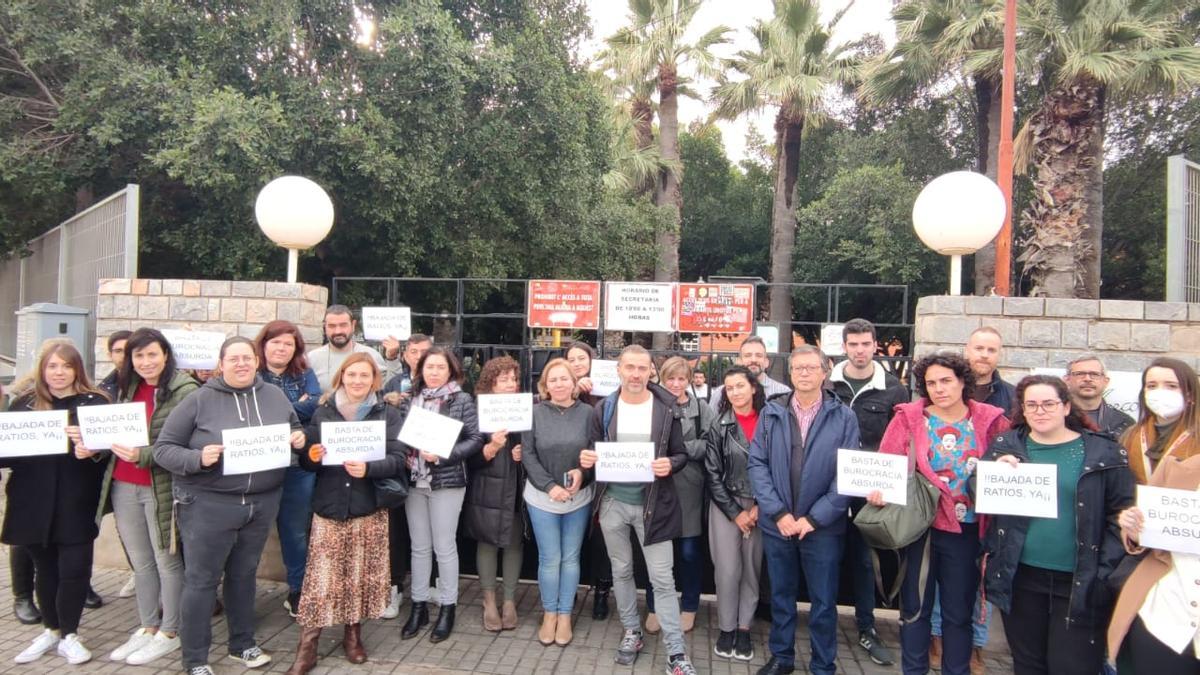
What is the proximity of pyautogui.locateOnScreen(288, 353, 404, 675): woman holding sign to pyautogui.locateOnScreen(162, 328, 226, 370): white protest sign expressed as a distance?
1506 millimetres

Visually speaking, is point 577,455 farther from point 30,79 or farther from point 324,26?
point 30,79

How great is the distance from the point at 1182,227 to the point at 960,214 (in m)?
1.66

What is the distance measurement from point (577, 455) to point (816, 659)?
1808 millimetres

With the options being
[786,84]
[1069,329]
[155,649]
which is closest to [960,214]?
[1069,329]

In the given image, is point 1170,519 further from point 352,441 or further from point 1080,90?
→ point 1080,90

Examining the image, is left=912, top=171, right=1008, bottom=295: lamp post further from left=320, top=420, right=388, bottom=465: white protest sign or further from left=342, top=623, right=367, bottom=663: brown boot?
left=342, top=623, right=367, bottom=663: brown boot

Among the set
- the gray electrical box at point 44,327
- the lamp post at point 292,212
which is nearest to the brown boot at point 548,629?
the lamp post at point 292,212

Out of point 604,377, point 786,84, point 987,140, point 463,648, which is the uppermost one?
point 786,84

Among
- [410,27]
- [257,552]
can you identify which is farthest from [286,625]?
[410,27]

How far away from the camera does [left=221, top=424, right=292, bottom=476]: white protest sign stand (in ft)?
11.7

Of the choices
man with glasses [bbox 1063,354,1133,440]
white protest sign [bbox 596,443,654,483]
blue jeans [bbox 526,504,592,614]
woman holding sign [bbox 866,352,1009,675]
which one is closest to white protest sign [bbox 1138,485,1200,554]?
woman holding sign [bbox 866,352,1009,675]

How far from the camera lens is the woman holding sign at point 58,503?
383 centimetres

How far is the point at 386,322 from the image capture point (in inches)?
252

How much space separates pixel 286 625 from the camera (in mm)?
4539
